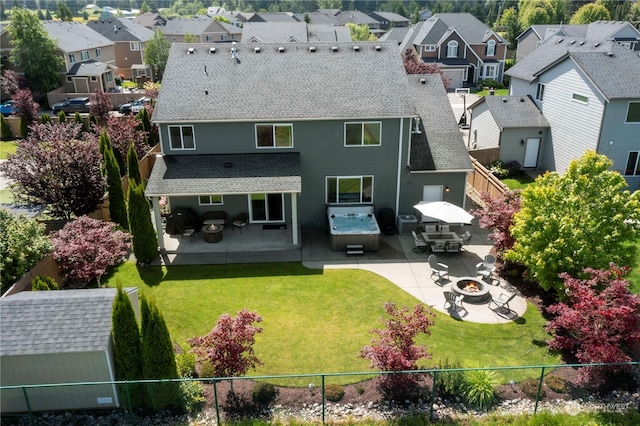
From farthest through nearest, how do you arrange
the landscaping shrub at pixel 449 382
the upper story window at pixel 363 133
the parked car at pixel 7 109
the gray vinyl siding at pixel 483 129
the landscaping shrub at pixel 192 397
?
the parked car at pixel 7 109, the gray vinyl siding at pixel 483 129, the upper story window at pixel 363 133, the landscaping shrub at pixel 449 382, the landscaping shrub at pixel 192 397

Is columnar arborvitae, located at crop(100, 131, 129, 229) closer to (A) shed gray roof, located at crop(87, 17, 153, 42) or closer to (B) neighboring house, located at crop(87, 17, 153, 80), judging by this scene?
(B) neighboring house, located at crop(87, 17, 153, 80)

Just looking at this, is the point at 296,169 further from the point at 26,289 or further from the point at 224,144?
the point at 26,289

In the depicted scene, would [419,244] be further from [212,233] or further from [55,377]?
[55,377]

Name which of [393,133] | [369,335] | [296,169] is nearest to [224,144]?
[296,169]

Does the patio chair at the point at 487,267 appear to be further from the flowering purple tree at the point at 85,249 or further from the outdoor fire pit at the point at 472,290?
the flowering purple tree at the point at 85,249

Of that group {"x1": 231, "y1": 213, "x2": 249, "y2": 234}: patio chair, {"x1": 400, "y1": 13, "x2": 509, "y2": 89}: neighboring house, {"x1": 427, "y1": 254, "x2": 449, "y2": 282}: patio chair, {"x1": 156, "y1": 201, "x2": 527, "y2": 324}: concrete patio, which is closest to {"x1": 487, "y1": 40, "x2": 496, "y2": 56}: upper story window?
{"x1": 400, "y1": 13, "x2": 509, "y2": 89}: neighboring house

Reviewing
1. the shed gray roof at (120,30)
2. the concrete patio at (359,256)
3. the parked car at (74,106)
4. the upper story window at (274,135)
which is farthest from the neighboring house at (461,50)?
the concrete patio at (359,256)
